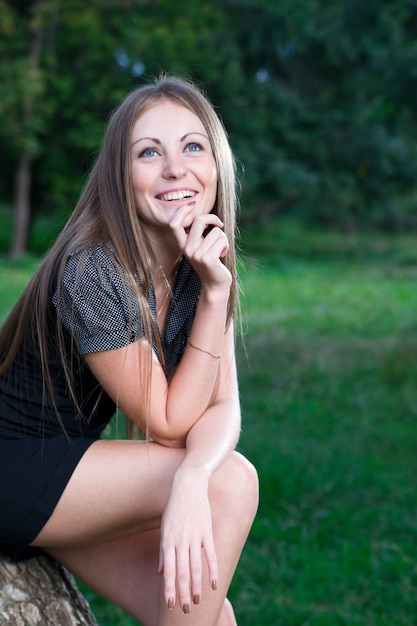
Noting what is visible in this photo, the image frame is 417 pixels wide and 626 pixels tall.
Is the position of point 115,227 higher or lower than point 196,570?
higher

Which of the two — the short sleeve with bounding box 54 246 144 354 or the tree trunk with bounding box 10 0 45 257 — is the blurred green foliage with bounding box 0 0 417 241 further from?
the short sleeve with bounding box 54 246 144 354

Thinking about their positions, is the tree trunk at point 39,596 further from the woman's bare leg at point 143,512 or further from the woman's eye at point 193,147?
the woman's eye at point 193,147

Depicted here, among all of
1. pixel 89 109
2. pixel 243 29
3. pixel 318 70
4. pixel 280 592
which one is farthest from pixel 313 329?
pixel 318 70

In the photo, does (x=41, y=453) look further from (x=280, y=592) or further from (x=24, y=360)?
(x=280, y=592)

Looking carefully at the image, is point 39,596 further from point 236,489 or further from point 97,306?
point 97,306

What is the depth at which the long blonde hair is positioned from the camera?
1.92 meters

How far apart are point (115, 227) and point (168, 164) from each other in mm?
209

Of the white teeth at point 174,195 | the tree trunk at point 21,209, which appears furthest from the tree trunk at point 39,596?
the tree trunk at point 21,209

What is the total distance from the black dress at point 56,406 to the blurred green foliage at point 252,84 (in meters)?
14.4

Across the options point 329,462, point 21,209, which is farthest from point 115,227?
point 21,209

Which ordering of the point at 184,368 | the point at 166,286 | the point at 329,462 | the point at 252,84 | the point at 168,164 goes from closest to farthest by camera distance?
the point at 184,368
the point at 168,164
the point at 166,286
the point at 329,462
the point at 252,84

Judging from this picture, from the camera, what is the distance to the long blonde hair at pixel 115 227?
1919 millimetres

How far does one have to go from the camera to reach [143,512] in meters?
1.88

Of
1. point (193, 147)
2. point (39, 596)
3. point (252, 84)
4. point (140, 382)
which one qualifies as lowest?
point (39, 596)
